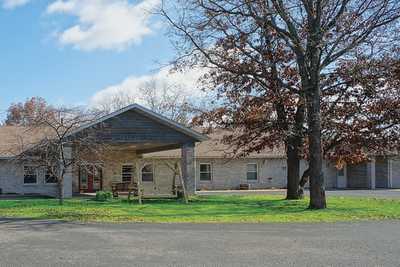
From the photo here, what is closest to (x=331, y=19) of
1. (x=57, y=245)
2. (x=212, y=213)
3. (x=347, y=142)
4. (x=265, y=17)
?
(x=265, y=17)

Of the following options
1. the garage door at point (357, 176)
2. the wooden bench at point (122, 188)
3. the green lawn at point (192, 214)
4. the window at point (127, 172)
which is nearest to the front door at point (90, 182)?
the window at point (127, 172)

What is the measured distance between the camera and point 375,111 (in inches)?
1070

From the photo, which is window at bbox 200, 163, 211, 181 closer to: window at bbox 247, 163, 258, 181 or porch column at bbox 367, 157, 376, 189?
window at bbox 247, 163, 258, 181

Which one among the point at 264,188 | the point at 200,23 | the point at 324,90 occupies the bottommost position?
the point at 264,188

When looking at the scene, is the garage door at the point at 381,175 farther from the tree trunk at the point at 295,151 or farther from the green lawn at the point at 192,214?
the green lawn at the point at 192,214

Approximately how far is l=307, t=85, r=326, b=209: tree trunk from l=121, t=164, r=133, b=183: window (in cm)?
1939

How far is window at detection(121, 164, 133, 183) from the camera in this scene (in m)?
40.8

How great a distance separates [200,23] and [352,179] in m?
29.0

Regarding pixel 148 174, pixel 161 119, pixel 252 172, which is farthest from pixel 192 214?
pixel 252 172

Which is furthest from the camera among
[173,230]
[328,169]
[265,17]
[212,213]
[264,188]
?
[328,169]

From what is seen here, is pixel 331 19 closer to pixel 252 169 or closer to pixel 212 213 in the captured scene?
pixel 212 213

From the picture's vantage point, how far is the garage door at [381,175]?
47.7m

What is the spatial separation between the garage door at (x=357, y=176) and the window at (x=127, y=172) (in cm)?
1931

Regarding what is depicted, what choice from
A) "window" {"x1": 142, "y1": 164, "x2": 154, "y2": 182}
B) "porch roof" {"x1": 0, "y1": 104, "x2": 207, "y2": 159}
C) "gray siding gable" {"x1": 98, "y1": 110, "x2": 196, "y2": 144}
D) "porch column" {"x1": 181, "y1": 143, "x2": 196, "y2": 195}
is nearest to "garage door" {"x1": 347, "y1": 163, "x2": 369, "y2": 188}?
"window" {"x1": 142, "y1": 164, "x2": 154, "y2": 182}
